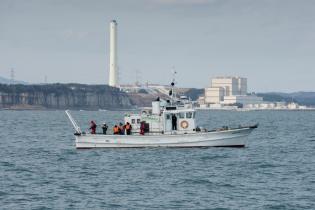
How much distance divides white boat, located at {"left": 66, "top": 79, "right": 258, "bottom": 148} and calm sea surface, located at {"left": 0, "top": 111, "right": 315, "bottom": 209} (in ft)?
2.83

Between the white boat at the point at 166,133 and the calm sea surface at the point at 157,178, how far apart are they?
0.86m

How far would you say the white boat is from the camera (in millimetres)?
70938

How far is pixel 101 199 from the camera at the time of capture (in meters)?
44.9

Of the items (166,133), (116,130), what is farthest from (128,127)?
(166,133)

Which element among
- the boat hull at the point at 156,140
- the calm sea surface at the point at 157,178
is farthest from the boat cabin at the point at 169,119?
the calm sea surface at the point at 157,178

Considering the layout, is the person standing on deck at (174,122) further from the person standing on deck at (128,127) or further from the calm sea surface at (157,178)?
the person standing on deck at (128,127)

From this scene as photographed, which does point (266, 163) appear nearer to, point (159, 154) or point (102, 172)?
point (159, 154)

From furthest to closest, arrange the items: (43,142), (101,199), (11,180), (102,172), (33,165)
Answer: (43,142) → (33,165) → (102,172) → (11,180) → (101,199)

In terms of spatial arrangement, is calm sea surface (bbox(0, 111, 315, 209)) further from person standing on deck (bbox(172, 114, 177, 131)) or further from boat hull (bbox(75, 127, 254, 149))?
person standing on deck (bbox(172, 114, 177, 131))

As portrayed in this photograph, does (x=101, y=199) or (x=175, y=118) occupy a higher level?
(x=175, y=118)

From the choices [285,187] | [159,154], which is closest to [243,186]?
[285,187]

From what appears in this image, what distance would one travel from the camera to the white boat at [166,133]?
70938mm

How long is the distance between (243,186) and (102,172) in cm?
1228

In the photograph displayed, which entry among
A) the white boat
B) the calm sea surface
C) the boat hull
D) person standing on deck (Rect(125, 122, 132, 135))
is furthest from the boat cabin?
the calm sea surface
